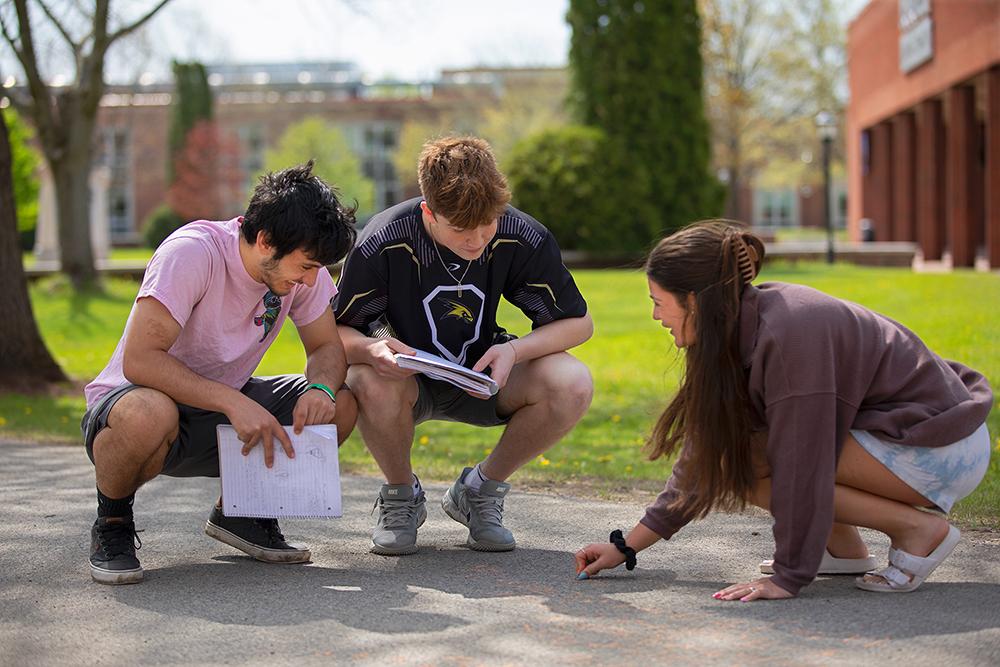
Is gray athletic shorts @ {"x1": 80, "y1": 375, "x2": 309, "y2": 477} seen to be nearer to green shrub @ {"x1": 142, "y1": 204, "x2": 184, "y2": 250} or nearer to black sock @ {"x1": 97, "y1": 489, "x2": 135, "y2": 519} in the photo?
black sock @ {"x1": 97, "y1": 489, "x2": 135, "y2": 519}

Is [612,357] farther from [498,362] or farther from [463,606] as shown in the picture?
[463,606]

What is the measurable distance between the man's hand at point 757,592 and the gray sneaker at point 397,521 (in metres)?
1.26

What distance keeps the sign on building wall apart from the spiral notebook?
77.1 feet

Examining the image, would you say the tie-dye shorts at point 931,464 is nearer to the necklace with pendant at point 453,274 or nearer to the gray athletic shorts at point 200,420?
the necklace with pendant at point 453,274

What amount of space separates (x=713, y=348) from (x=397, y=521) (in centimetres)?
147

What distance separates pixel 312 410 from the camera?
13.6ft

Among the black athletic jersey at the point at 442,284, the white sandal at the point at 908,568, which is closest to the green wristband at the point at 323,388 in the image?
the black athletic jersey at the point at 442,284

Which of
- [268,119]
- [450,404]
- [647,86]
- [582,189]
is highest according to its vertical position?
[268,119]

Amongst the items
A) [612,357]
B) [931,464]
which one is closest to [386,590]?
[931,464]

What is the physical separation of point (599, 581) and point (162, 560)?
5.22 ft

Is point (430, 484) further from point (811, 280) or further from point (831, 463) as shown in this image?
point (811, 280)

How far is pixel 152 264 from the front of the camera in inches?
160

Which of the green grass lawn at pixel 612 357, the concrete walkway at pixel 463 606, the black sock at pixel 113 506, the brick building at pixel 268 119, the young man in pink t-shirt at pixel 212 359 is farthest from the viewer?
the brick building at pixel 268 119

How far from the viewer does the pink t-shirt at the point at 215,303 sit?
4020 millimetres
